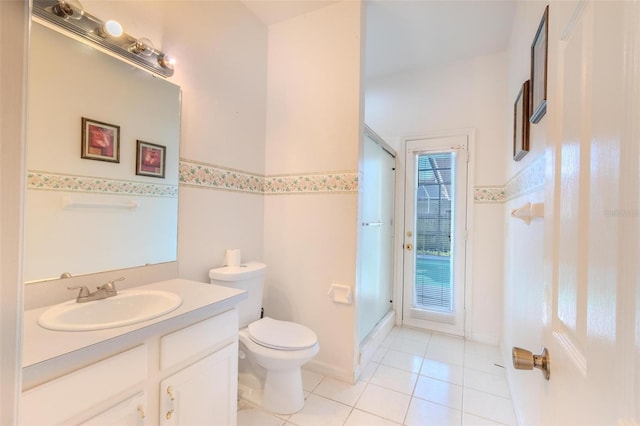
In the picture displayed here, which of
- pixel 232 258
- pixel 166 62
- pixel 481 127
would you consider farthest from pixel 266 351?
pixel 481 127

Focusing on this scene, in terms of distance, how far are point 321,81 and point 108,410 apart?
2.14 metres

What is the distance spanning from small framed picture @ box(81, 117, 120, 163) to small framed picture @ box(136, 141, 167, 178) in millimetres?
105

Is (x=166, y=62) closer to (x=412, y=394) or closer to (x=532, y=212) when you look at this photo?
(x=532, y=212)

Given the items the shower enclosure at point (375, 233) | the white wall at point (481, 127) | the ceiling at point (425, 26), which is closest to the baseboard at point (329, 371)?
the shower enclosure at point (375, 233)

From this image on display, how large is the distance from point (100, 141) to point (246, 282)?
110cm

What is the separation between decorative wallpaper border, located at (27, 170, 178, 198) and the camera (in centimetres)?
112

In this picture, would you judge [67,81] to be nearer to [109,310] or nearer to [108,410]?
[109,310]

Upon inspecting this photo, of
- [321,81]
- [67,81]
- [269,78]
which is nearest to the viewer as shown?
[67,81]

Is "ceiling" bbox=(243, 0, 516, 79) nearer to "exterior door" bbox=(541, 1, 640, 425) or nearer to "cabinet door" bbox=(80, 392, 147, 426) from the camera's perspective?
"exterior door" bbox=(541, 1, 640, 425)

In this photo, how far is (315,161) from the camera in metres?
2.13

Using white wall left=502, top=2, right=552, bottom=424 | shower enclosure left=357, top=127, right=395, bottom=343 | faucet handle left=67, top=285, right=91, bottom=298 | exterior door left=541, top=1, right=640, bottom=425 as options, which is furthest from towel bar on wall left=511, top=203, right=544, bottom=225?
faucet handle left=67, top=285, right=91, bottom=298

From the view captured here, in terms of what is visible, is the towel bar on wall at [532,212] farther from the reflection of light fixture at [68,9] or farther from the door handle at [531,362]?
the reflection of light fixture at [68,9]

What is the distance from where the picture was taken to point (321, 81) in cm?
210

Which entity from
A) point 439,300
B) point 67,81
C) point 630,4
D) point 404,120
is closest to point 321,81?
point 404,120
